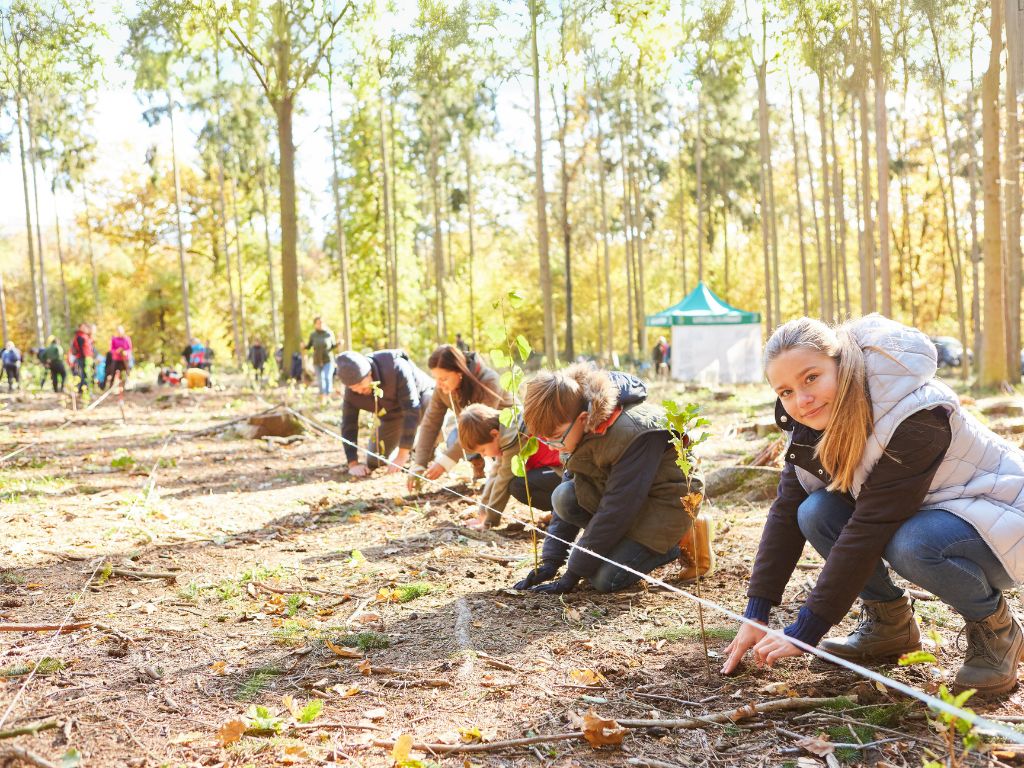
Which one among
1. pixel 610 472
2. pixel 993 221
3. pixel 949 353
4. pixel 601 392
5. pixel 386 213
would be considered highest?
→ pixel 386 213

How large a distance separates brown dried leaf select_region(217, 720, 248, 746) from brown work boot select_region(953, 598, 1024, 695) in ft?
6.53

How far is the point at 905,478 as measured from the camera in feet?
7.42

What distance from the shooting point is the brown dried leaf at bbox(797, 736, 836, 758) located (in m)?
2.12

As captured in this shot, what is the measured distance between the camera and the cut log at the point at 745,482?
5918 mm

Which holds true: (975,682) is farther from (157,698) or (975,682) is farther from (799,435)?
(157,698)

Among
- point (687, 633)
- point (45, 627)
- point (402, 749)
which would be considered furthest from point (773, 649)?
point (45, 627)

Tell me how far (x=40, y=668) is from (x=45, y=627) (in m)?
0.47

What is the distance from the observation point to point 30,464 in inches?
332

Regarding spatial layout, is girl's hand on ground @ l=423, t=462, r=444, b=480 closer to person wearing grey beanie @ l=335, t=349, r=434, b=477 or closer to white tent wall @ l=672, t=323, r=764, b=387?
person wearing grey beanie @ l=335, t=349, r=434, b=477

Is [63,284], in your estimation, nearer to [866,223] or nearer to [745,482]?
[866,223]

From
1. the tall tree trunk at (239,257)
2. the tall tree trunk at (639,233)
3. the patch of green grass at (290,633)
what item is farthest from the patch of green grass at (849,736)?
the tall tree trunk at (239,257)

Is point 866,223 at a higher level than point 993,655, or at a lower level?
higher

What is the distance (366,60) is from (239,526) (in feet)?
46.6

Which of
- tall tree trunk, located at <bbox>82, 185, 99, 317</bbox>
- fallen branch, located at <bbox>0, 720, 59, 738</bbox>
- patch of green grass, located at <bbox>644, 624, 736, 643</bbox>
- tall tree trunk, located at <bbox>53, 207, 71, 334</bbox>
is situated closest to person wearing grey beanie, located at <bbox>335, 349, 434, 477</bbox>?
patch of green grass, located at <bbox>644, 624, 736, 643</bbox>
